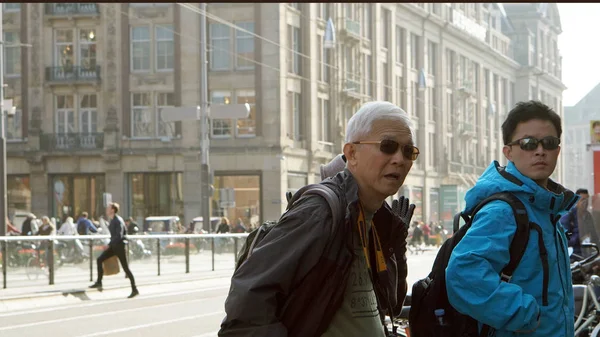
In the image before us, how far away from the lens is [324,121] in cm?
6131

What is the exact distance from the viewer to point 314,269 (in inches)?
139

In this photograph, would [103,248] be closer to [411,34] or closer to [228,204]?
[228,204]

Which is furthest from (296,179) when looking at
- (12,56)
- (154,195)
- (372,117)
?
(372,117)

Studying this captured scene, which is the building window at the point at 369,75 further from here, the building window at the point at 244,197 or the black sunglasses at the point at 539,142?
the black sunglasses at the point at 539,142

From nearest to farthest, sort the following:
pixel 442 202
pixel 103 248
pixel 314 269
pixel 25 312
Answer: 1. pixel 314 269
2. pixel 25 312
3. pixel 103 248
4. pixel 442 202

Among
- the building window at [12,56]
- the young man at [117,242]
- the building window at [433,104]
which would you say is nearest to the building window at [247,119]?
the building window at [12,56]

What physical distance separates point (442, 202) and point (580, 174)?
67388 millimetres

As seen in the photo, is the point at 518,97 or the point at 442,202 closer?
the point at 442,202

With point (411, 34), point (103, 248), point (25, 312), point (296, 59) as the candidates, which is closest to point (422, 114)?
point (411, 34)

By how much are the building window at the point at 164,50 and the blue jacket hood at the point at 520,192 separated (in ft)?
172

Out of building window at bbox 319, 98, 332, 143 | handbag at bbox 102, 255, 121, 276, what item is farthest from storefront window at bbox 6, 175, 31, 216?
handbag at bbox 102, 255, 121, 276

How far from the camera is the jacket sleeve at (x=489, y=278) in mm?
4418

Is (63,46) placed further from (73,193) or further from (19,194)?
(19,194)

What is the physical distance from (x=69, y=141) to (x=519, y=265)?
5358cm
